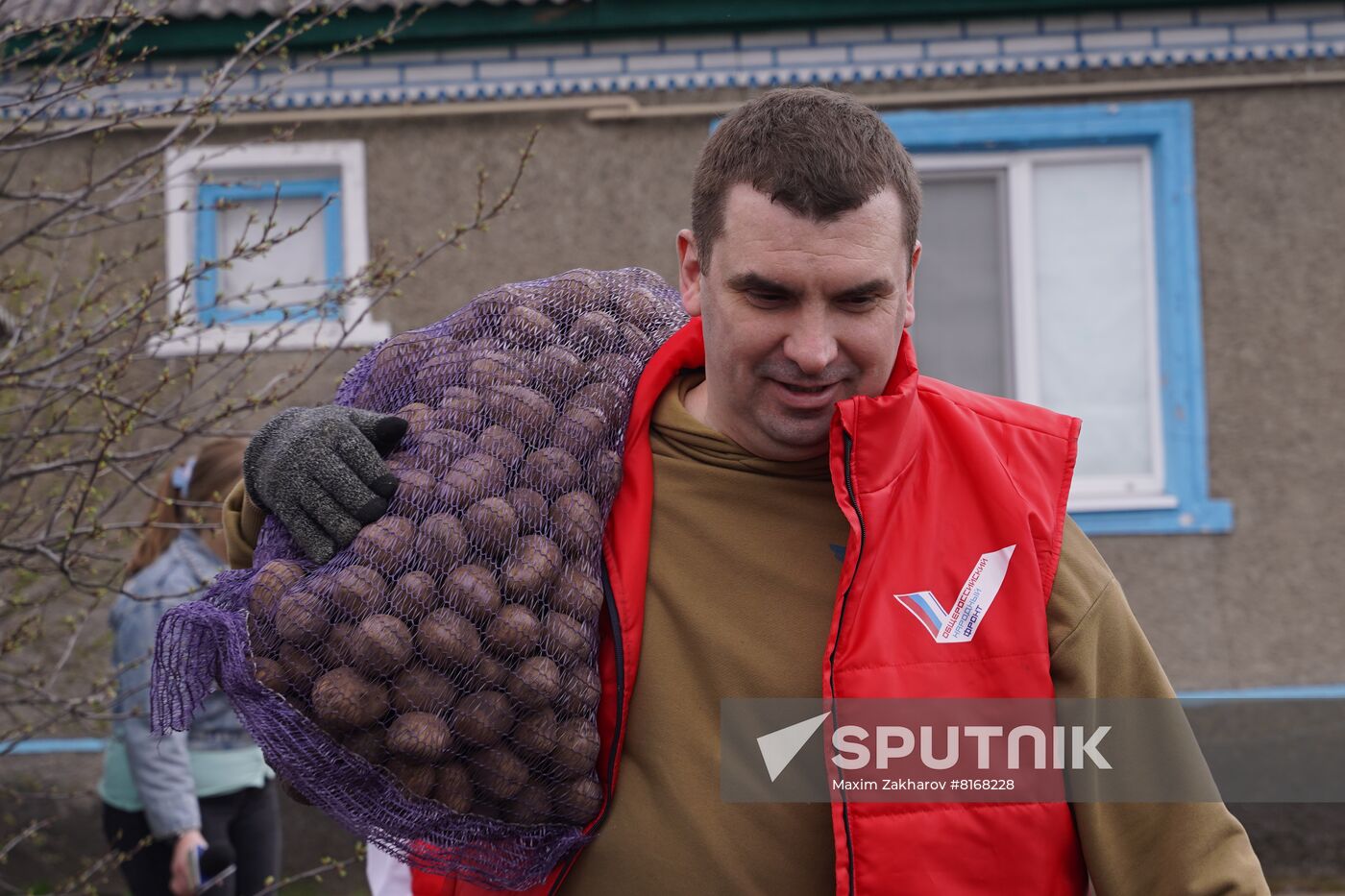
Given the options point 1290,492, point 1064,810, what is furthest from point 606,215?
point 1064,810

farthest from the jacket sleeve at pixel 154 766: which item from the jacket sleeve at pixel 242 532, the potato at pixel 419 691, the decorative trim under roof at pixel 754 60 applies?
the decorative trim under roof at pixel 754 60

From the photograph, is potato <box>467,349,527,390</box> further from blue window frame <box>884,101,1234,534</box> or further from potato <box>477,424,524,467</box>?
blue window frame <box>884,101,1234,534</box>

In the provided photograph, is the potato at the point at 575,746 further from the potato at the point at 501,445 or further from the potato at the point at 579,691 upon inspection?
the potato at the point at 501,445

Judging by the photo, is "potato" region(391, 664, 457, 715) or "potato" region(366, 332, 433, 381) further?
"potato" region(366, 332, 433, 381)

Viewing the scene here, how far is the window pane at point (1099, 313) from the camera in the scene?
22.1 feet

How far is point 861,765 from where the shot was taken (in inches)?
76.2

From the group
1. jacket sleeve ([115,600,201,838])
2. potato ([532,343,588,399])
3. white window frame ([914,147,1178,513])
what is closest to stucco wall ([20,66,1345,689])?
white window frame ([914,147,1178,513])

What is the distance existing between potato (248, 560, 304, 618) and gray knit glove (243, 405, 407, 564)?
36mm

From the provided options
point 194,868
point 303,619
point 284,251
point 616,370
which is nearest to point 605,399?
point 616,370

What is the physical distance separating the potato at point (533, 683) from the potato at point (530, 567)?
0.10 m

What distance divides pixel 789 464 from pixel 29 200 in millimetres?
2179

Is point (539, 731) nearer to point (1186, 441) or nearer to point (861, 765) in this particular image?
point (861, 765)

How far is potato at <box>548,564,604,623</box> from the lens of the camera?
6.48ft

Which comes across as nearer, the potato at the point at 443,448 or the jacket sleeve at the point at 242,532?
the potato at the point at 443,448
